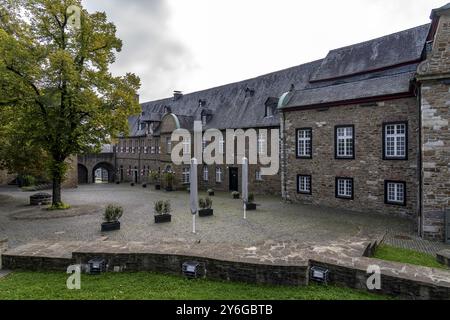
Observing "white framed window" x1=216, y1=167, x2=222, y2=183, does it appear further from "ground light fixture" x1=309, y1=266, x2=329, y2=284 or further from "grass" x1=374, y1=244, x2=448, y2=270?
"ground light fixture" x1=309, y1=266, x2=329, y2=284

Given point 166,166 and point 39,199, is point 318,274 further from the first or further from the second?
point 166,166

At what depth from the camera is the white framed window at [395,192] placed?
14938 mm

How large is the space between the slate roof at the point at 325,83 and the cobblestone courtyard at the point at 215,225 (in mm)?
6937

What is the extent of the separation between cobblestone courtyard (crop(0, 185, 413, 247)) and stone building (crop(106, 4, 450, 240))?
1.51 metres

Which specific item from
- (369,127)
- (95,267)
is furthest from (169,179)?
(95,267)

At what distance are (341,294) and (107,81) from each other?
17.0 metres

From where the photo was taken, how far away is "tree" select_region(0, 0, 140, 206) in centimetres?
1526

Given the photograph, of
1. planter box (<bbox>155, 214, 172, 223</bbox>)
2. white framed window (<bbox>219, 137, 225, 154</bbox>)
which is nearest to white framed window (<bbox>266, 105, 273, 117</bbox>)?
white framed window (<bbox>219, 137, 225, 154</bbox>)

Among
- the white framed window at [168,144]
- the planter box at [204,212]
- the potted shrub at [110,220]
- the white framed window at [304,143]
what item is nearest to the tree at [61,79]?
the potted shrub at [110,220]

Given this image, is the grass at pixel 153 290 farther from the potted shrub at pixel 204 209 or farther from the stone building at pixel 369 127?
the potted shrub at pixel 204 209

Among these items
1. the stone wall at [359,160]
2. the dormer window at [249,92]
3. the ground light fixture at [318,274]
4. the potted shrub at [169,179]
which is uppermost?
the dormer window at [249,92]

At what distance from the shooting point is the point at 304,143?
754 inches

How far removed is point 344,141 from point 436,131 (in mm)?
5940

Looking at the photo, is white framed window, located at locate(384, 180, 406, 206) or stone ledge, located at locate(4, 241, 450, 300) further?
white framed window, located at locate(384, 180, 406, 206)
